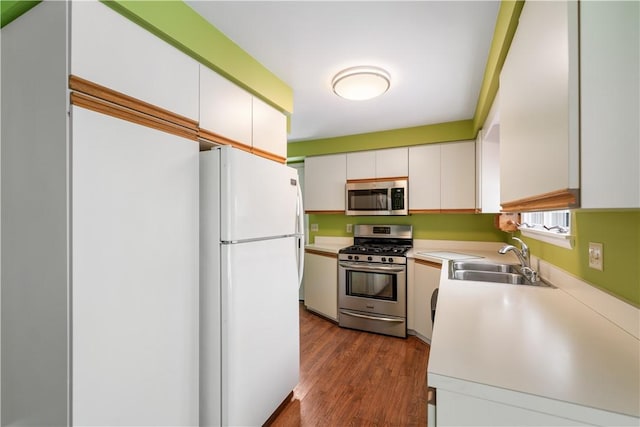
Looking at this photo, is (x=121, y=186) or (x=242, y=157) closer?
(x=121, y=186)

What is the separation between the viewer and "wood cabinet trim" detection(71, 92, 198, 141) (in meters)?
1.03

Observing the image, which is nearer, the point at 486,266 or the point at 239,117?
the point at 239,117

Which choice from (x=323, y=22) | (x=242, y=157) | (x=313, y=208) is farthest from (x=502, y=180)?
(x=313, y=208)

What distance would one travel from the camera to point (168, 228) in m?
1.33

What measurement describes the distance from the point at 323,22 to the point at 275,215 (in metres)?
1.14

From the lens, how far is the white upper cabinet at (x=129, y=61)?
3.40 feet

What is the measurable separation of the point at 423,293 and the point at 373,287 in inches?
21.0

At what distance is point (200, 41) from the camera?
1.51m

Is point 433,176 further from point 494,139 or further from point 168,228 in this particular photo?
point 168,228

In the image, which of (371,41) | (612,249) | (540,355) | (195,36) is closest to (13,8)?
(195,36)

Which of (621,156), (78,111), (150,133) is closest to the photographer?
(621,156)

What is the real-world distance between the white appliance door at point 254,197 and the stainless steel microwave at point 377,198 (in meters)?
1.66

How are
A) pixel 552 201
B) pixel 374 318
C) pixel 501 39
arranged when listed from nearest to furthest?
pixel 552 201 → pixel 501 39 → pixel 374 318

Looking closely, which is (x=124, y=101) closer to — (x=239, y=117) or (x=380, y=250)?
(x=239, y=117)
